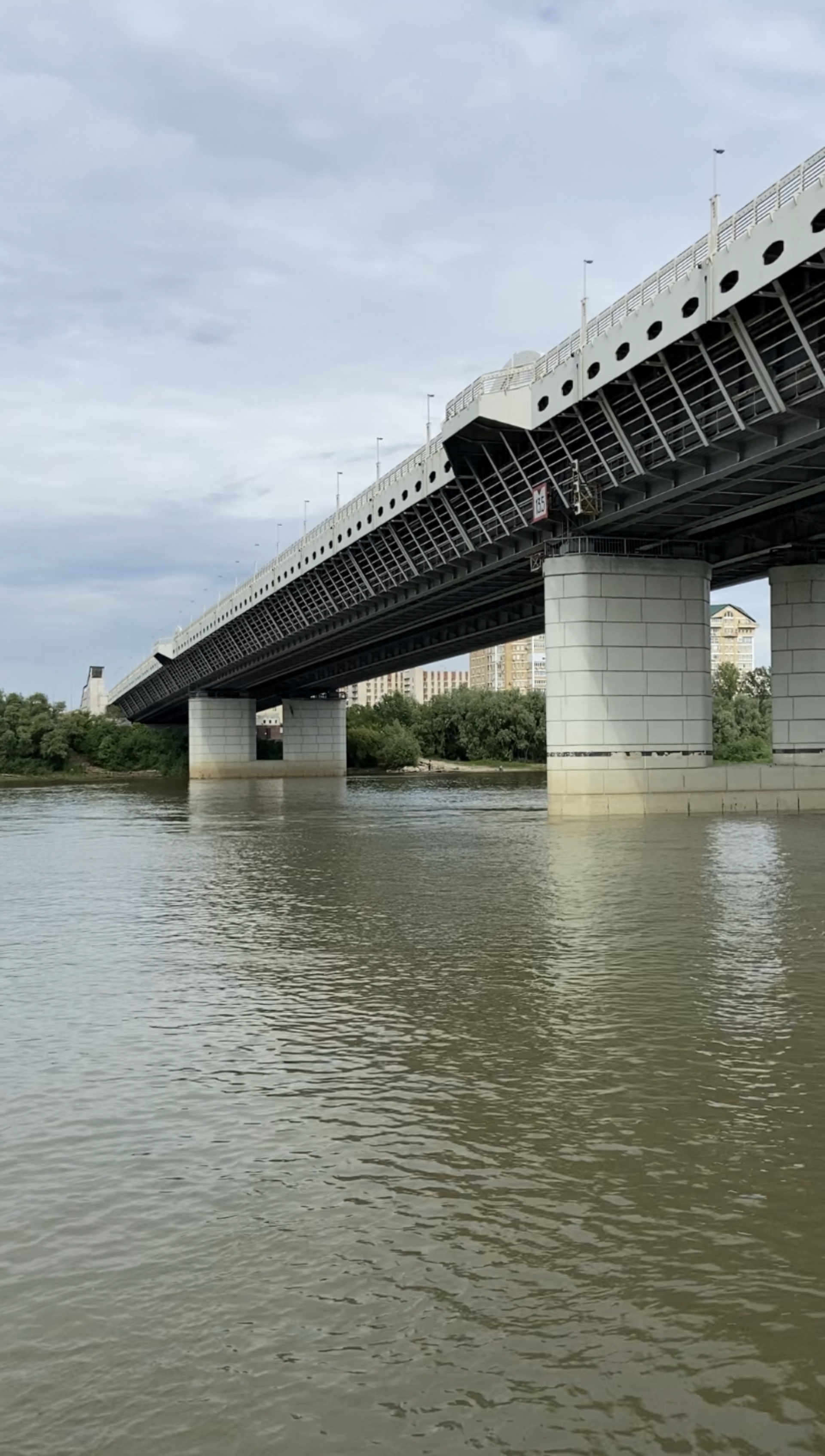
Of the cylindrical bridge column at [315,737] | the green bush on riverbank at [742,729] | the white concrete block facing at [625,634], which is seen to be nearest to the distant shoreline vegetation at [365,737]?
the cylindrical bridge column at [315,737]

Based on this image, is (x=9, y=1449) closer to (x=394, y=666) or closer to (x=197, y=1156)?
(x=197, y=1156)

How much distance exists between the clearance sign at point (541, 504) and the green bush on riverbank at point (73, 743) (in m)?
100

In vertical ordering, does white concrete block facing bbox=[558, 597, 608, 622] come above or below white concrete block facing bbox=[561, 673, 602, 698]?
above

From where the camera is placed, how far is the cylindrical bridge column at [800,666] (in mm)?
45281

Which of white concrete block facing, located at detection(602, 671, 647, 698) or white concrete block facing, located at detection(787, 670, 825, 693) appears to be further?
white concrete block facing, located at detection(787, 670, 825, 693)

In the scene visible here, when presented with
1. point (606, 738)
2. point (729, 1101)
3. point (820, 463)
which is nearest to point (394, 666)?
point (606, 738)

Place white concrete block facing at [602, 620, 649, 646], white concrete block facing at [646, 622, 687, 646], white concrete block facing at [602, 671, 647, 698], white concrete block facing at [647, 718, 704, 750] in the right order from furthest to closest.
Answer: white concrete block facing at [646, 622, 687, 646] → white concrete block facing at [647, 718, 704, 750] → white concrete block facing at [602, 620, 649, 646] → white concrete block facing at [602, 671, 647, 698]

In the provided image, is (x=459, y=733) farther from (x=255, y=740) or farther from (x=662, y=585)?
(x=662, y=585)

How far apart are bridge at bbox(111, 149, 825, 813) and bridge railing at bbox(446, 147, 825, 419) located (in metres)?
0.07

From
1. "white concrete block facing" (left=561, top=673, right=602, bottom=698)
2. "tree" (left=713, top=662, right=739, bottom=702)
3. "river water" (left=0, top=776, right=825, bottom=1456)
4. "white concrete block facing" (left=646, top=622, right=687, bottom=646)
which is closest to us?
"river water" (left=0, top=776, right=825, bottom=1456)

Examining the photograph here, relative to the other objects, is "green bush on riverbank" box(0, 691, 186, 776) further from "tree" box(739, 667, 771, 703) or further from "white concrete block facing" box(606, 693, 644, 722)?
"white concrete block facing" box(606, 693, 644, 722)

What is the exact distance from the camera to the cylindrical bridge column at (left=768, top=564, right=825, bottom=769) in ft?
149

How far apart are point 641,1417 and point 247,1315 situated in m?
1.83

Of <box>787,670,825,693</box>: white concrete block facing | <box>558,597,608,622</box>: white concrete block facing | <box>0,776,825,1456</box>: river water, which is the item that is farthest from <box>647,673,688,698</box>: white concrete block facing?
<box>0,776,825,1456</box>: river water
